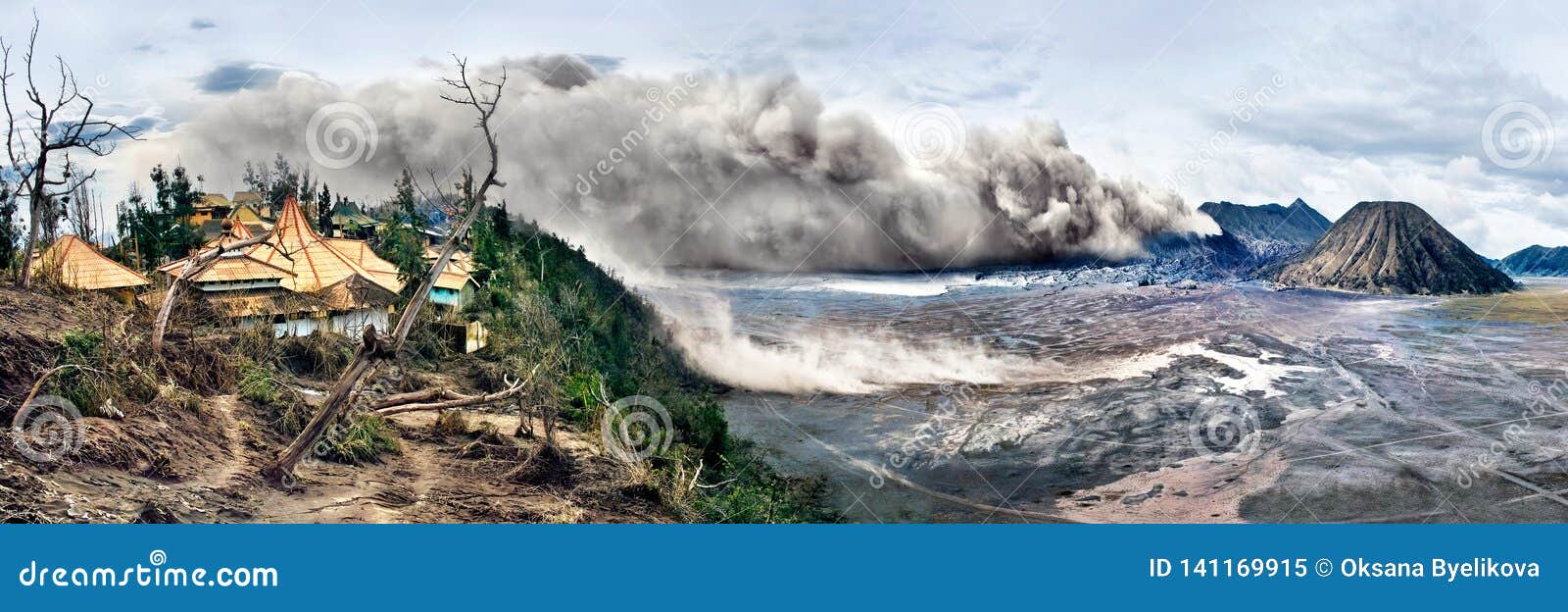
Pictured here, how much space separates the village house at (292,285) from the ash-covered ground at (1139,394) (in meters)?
5.81

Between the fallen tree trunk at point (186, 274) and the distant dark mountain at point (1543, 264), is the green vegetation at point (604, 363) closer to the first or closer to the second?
the fallen tree trunk at point (186, 274)

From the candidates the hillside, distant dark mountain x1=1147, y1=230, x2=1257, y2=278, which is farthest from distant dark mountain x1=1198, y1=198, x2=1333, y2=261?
the hillside

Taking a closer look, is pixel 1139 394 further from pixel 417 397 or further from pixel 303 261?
pixel 303 261

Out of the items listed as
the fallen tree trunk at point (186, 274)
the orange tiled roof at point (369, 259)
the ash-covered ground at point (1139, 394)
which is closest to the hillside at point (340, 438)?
the fallen tree trunk at point (186, 274)

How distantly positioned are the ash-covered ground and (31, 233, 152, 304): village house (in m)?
8.10

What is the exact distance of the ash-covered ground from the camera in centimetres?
1036

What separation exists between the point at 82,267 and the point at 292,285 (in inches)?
82.8

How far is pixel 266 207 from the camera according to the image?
12.1 meters

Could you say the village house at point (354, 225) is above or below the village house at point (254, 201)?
below

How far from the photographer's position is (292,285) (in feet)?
33.9

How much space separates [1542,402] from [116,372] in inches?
640

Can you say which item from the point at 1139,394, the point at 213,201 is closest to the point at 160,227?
the point at 213,201

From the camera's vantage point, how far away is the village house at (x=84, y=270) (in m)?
9.48

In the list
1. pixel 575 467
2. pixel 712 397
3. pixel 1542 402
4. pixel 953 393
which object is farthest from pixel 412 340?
pixel 1542 402
